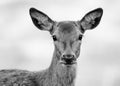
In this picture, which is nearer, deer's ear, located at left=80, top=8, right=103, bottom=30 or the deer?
the deer

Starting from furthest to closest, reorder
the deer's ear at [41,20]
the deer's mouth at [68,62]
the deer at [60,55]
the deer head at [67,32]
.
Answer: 1. the deer's ear at [41,20]
2. the deer at [60,55]
3. the deer head at [67,32]
4. the deer's mouth at [68,62]

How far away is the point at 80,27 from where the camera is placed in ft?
68.9

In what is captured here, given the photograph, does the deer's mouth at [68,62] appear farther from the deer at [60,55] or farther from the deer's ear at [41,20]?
the deer's ear at [41,20]

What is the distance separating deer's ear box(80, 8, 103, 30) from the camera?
2131cm

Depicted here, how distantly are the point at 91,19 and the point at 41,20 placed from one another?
1574mm

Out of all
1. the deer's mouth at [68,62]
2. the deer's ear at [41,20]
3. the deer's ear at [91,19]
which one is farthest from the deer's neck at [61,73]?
the deer's ear at [91,19]

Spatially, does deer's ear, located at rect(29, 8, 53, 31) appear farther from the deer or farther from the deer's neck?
the deer's neck

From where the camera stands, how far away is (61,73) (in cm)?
2016

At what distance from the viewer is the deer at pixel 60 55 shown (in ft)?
65.5

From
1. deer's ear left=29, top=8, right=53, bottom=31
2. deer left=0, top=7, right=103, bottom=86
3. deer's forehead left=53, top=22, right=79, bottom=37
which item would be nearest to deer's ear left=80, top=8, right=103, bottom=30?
deer left=0, top=7, right=103, bottom=86

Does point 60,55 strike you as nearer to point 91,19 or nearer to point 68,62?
point 68,62

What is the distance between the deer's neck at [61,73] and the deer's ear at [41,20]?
1163mm

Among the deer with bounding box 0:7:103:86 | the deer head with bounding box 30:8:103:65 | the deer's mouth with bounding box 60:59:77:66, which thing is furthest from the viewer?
the deer with bounding box 0:7:103:86

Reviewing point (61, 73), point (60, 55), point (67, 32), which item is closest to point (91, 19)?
point (67, 32)
